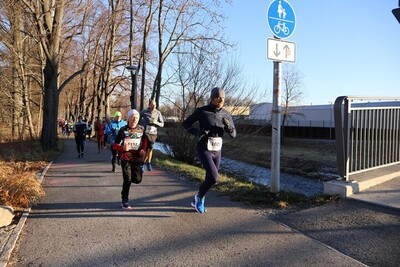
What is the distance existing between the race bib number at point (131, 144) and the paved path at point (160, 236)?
1.02 m

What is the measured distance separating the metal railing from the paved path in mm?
1604

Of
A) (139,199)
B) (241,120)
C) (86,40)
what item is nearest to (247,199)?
(139,199)

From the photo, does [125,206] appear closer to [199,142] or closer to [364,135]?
[199,142]

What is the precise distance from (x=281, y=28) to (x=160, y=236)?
4108 millimetres

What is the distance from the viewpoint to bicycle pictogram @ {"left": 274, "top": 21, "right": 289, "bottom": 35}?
6.61 meters

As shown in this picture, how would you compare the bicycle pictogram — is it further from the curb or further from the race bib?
the race bib

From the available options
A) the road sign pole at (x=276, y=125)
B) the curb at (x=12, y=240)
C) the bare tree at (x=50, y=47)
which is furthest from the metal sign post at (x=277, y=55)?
the bare tree at (x=50, y=47)

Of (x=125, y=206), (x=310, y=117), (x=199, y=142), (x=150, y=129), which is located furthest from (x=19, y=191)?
(x=310, y=117)

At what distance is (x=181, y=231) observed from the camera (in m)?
5.18

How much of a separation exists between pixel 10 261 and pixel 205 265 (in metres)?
2.14

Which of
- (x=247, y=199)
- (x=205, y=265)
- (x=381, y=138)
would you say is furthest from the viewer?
(x=381, y=138)

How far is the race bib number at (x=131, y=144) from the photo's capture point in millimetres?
6355

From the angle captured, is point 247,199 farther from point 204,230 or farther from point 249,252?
point 249,252

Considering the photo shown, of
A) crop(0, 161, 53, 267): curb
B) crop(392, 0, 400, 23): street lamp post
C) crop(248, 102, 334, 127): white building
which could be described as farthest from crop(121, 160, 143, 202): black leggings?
crop(248, 102, 334, 127): white building
